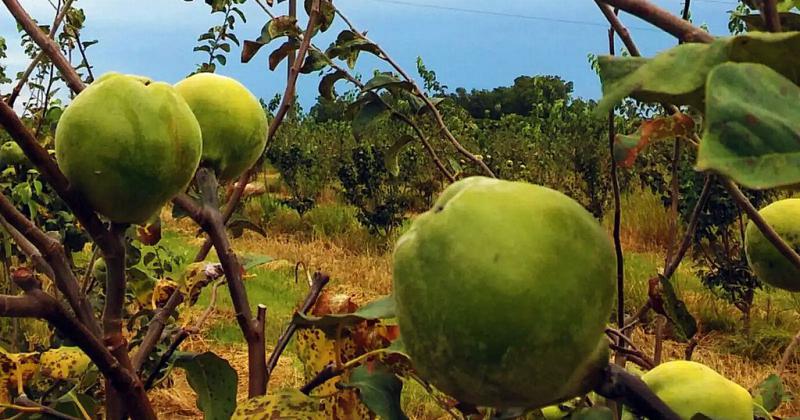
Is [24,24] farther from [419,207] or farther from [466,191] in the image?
[419,207]

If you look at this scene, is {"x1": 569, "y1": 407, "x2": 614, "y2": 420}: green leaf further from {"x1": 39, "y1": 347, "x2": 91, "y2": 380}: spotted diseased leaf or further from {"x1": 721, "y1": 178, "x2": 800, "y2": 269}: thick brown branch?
{"x1": 39, "y1": 347, "x2": 91, "y2": 380}: spotted diseased leaf

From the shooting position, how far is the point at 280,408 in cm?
66

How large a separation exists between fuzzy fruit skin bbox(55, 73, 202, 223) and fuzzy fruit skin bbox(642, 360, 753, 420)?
0.44m

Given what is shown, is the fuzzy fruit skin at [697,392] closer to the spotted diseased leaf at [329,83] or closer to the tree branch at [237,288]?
the tree branch at [237,288]

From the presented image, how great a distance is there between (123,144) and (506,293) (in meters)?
0.36

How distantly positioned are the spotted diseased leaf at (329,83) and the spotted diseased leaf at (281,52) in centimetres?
9

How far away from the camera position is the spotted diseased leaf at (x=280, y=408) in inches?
25.8

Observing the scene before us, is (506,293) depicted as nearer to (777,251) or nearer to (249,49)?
(777,251)

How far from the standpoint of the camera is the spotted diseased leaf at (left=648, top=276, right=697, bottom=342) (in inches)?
27.6

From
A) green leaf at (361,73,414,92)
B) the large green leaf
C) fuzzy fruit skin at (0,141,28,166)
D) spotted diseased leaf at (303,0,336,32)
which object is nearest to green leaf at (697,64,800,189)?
the large green leaf

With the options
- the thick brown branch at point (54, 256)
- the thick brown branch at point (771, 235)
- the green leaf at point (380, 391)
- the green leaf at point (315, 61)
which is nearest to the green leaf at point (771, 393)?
the thick brown branch at point (771, 235)

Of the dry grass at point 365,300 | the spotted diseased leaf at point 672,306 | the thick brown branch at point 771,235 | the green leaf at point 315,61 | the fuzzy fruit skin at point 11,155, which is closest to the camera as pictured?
the thick brown branch at point 771,235

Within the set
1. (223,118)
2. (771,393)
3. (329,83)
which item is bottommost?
(771,393)

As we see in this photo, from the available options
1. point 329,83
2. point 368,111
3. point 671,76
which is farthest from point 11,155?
point 671,76
